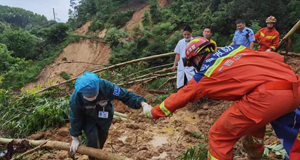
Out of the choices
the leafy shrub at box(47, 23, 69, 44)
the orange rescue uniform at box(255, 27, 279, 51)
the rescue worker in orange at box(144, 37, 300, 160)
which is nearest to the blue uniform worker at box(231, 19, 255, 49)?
the orange rescue uniform at box(255, 27, 279, 51)

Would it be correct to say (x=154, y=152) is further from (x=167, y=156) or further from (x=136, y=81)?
(x=136, y=81)

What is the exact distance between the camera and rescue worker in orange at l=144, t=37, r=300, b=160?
1.70m

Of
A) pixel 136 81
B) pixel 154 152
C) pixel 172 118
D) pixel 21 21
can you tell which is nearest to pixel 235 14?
pixel 136 81

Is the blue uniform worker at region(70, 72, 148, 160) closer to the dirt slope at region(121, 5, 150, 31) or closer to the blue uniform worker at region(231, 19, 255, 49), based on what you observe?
the blue uniform worker at region(231, 19, 255, 49)

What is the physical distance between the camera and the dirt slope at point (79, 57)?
850 inches

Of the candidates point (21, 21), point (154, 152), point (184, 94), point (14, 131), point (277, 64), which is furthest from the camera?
point (21, 21)

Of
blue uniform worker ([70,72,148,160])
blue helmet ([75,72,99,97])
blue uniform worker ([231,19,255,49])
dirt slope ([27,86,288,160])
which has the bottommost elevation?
dirt slope ([27,86,288,160])

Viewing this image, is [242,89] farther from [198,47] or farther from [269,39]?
[269,39]

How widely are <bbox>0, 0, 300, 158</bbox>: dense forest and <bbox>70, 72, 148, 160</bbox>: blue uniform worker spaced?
1935mm

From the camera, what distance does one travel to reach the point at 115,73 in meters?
6.29

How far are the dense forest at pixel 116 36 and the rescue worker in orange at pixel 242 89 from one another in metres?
3.30

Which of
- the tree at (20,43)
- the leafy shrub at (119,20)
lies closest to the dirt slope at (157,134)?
the leafy shrub at (119,20)

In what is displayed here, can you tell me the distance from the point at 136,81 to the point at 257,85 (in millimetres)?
4874

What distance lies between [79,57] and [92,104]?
23188mm
